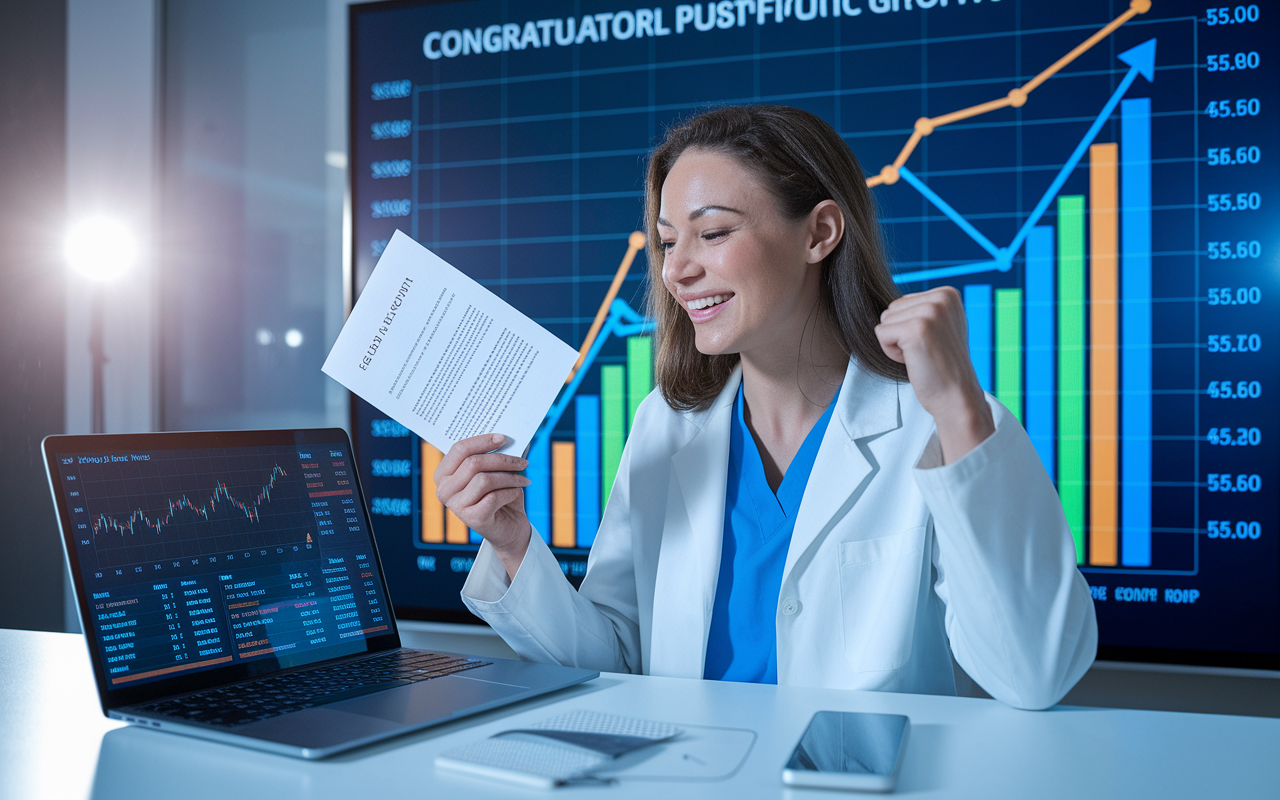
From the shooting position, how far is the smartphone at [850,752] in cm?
62

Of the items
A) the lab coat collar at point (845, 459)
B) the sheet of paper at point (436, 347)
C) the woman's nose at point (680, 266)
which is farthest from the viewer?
the woman's nose at point (680, 266)

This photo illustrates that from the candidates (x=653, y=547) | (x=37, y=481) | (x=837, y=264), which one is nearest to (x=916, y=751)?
(x=653, y=547)

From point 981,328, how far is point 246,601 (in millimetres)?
1512

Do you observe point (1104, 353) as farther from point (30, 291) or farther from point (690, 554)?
point (30, 291)

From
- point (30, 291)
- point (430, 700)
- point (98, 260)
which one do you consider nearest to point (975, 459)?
point (430, 700)

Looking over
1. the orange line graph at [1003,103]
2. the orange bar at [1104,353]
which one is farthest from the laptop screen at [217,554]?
the orange bar at [1104,353]

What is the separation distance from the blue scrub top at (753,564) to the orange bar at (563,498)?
829 millimetres

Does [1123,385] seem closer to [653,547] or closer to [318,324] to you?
[653,547]

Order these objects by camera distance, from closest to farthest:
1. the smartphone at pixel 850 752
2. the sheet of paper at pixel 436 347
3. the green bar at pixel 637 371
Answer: the smartphone at pixel 850 752
the sheet of paper at pixel 436 347
the green bar at pixel 637 371

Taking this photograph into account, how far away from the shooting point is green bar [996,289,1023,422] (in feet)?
6.16

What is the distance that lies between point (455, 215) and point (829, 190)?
1157 millimetres

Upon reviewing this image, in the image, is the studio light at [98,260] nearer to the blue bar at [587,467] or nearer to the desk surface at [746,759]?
the blue bar at [587,467]

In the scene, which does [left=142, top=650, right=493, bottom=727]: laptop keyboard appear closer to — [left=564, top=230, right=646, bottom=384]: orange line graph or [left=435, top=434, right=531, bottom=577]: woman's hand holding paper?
[left=435, top=434, right=531, bottom=577]: woman's hand holding paper

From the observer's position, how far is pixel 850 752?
2.19ft
